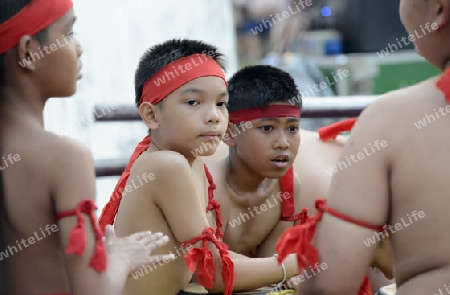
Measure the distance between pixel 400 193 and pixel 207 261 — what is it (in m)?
0.81

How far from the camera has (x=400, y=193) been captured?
1.62 meters

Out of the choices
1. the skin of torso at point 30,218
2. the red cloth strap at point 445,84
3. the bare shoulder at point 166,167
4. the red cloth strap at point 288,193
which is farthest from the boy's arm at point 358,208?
the red cloth strap at point 288,193

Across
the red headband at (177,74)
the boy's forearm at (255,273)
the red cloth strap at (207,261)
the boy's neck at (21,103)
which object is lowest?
the boy's forearm at (255,273)

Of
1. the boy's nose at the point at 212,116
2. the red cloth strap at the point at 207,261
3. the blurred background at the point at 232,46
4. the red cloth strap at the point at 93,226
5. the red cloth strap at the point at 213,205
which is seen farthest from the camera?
the blurred background at the point at 232,46

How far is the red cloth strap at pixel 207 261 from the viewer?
2.23m

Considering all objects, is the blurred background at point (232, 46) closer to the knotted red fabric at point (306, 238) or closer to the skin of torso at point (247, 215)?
the skin of torso at point (247, 215)

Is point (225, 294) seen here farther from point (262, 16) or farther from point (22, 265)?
point (262, 16)

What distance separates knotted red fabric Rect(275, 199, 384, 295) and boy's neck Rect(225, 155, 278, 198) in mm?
1108

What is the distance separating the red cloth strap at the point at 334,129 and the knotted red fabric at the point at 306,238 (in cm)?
111

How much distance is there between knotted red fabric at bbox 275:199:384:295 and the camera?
1625 millimetres

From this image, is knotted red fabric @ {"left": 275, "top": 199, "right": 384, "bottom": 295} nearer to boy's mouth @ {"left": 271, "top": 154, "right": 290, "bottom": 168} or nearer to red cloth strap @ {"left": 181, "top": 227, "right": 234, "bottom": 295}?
red cloth strap @ {"left": 181, "top": 227, "right": 234, "bottom": 295}

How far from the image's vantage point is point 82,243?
1.67 meters

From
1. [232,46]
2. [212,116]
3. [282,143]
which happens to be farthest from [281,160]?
[232,46]

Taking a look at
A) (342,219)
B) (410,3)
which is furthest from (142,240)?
(410,3)
